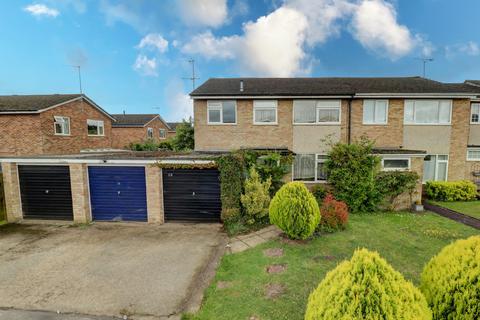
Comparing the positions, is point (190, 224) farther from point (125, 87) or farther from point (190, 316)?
point (125, 87)

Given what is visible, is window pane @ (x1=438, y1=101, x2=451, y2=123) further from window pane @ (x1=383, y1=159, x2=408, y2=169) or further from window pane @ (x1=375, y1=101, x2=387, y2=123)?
window pane @ (x1=383, y1=159, x2=408, y2=169)

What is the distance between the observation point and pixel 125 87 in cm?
1839

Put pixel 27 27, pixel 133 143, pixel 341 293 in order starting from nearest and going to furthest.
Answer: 1. pixel 341 293
2. pixel 27 27
3. pixel 133 143

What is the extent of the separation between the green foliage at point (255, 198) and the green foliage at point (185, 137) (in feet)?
49.1

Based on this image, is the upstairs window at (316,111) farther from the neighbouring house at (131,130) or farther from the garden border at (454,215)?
the neighbouring house at (131,130)

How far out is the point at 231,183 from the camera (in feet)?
28.2

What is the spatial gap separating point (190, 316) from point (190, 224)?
5.31 metres

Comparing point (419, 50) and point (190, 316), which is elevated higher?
point (419, 50)

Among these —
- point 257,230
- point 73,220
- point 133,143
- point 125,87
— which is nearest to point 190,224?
point 257,230

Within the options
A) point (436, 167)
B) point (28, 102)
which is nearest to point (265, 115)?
point (436, 167)

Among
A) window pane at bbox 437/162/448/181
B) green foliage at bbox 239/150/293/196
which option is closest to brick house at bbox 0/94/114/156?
green foliage at bbox 239/150/293/196

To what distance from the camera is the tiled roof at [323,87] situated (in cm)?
1300

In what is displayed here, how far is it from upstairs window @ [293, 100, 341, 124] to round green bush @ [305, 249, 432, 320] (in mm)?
11605

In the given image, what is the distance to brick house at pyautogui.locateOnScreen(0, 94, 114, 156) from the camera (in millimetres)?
16250
